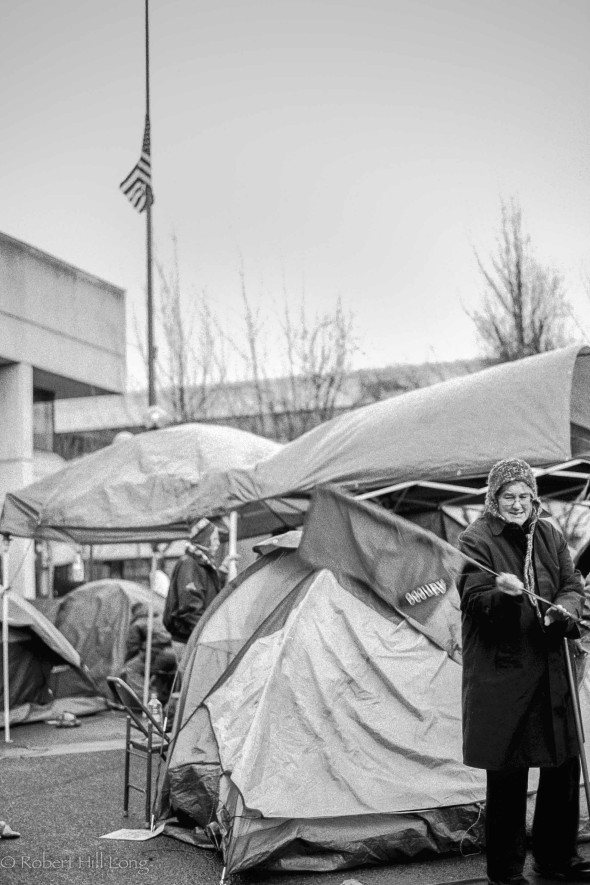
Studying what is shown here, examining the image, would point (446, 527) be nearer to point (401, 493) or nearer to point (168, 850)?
point (401, 493)

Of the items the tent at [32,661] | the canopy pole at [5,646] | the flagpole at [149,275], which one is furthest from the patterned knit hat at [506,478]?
the flagpole at [149,275]

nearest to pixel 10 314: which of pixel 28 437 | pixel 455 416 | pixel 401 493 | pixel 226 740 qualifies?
pixel 28 437

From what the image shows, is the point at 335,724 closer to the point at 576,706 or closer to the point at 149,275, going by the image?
the point at 576,706

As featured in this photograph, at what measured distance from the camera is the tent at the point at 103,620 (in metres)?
13.0

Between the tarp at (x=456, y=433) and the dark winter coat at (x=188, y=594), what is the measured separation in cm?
158

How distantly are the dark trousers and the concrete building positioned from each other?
49.4 feet

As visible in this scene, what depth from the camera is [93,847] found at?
6.00 metres

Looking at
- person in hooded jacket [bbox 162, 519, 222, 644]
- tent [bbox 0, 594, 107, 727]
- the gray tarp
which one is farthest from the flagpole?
the gray tarp

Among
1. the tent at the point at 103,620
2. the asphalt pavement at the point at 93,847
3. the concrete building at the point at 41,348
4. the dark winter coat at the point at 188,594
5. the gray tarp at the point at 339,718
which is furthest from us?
the concrete building at the point at 41,348

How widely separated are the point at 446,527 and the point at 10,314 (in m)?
12.2

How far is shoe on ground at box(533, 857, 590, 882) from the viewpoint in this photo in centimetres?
479

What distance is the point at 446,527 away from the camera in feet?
32.3

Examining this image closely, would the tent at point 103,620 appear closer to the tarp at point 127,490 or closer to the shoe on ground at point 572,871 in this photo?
the tarp at point 127,490

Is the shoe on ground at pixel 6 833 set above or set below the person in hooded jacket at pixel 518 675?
below
